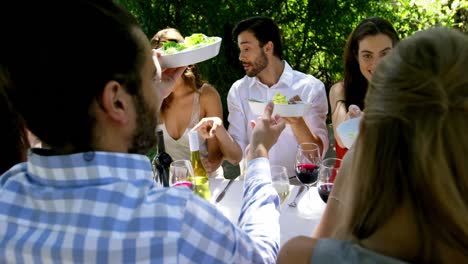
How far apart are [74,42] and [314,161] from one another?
131cm

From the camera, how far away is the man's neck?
3.22 m

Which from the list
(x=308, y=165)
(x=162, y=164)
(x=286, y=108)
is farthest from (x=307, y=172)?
(x=162, y=164)

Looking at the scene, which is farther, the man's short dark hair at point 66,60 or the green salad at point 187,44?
the green salad at point 187,44

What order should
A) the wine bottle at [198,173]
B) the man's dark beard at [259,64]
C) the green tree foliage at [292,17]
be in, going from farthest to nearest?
the green tree foliage at [292,17]
the man's dark beard at [259,64]
the wine bottle at [198,173]

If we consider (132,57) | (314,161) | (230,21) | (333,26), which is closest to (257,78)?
(314,161)

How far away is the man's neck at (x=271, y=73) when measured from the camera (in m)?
3.22

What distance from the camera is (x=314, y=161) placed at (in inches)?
76.0

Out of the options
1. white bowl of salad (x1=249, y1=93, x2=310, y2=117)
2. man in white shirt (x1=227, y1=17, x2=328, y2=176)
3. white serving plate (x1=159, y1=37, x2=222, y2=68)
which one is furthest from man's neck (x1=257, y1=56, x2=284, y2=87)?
white serving plate (x1=159, y1=37, x2=222, y2=68)

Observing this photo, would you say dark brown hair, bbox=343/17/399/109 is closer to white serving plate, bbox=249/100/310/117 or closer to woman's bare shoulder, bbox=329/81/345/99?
woman's bare shoulder, bbox=329/81/345/99

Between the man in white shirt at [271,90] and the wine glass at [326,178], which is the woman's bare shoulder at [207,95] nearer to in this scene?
the man in white shirt at [271,90]

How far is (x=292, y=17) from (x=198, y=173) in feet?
10.6

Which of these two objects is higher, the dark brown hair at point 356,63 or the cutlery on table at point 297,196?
the dark brown hair at point 356,63

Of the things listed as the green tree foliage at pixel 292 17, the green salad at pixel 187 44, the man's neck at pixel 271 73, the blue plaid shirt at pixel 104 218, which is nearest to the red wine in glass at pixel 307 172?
the green salad at pixel 187 44

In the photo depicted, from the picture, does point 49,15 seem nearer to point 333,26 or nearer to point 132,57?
point 132,57
